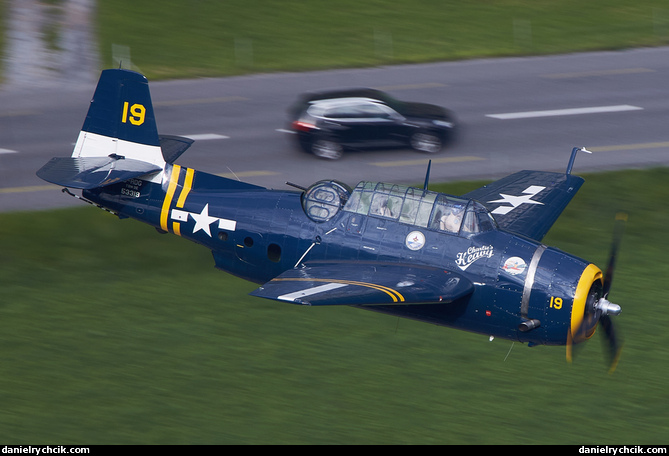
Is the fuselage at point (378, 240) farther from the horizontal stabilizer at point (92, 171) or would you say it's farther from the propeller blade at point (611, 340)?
the propeller blade at point (611, 340)

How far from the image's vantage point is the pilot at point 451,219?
739 inches

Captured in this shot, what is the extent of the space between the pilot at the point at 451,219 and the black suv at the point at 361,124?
517 inches

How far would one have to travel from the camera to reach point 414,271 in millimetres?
→ 18688

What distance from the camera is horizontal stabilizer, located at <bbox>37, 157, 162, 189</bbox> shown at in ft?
67.0

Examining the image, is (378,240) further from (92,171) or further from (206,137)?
(206,137)

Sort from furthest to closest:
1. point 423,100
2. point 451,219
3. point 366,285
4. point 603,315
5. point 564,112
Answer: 1. point 423,100
2. point 564,112
3. point 451,219
4. point 603,315
5. point 366,285

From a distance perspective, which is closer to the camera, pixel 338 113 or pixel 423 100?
pixel 338 113

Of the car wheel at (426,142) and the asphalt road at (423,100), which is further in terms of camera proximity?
the car wheel at (426,142)

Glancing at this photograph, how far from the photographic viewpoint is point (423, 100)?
36.2 metres

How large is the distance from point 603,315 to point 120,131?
1199cm

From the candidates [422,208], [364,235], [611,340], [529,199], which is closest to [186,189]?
[364,235]

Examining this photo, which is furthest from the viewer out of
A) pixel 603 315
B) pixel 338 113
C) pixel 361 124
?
pixel 361 124

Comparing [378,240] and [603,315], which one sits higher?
[378,240]

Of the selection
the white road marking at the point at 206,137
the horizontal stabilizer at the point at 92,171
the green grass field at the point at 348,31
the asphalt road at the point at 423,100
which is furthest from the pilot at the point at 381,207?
the green grass field at the point at 348,31
